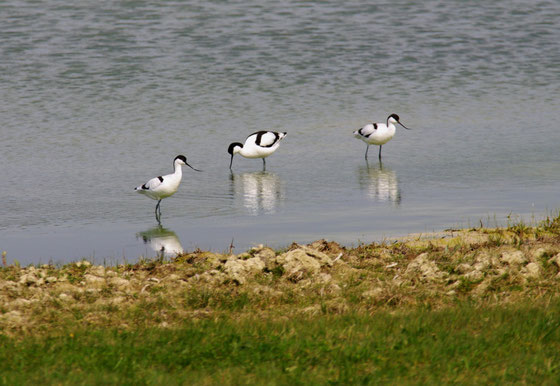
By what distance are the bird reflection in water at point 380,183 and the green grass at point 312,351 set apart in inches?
287

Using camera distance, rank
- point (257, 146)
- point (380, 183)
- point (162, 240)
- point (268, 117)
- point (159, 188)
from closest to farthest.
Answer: point (162, 240) → point (159, 188) → point (380, 183) → point (257, 146) → point (268, 117)

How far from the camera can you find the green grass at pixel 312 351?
264 inches

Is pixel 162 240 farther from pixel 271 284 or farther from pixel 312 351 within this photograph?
pixel 312 351

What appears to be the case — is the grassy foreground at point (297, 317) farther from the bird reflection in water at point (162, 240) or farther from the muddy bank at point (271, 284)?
the bird reflection in water at point (162, 240)

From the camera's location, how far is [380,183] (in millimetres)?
17062

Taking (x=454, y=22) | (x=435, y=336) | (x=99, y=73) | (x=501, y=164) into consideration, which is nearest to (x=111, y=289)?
(x=435, y=336)

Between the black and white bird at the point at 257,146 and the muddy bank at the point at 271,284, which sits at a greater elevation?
the black and white bird at the point at 257,146

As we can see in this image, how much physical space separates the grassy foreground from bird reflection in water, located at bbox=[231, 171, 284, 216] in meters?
4.51

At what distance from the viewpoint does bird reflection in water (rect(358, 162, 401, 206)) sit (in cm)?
1570

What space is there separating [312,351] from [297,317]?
109 centimetres

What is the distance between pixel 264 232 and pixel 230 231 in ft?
1.54

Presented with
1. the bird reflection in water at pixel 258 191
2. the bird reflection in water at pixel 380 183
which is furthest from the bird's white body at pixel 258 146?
the bird reflection in water at pixel 380 183

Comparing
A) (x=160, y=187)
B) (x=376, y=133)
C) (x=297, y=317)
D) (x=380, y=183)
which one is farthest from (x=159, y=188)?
(x=297, y=317)

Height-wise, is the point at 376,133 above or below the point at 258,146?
above
